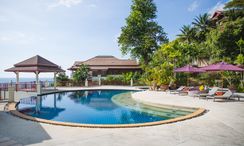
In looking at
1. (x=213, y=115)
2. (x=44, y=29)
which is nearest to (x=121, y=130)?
(x=213, y=115)

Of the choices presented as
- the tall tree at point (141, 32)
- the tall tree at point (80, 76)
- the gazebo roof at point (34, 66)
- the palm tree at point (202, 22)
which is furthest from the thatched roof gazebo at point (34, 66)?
the palm tree at point (202, 22)

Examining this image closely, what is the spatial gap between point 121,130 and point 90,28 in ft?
70.1

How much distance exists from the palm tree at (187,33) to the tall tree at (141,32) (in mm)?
5777

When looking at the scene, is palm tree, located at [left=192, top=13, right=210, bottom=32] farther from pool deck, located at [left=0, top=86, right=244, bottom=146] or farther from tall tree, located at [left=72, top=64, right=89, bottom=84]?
pool deck, located at [left=0, top=86, right=244, bottom=146]

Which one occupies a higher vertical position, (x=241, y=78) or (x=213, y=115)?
(x=241, y=78)

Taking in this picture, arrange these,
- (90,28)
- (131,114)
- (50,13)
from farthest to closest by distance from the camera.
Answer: (90,28) < (50,13) < (131,114)

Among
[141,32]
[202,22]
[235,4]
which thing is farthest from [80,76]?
[202,22]

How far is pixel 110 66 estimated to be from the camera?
1567 inches

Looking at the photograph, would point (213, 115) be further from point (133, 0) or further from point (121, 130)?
point (133, 0)

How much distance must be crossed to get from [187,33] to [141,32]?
10675 millimetres

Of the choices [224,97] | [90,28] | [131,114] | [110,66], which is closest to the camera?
[131,114]

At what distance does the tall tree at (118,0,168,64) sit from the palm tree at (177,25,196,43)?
5.78 metres

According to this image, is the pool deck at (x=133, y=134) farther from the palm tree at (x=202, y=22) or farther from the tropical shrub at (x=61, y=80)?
the palm tree at (x=202, y=22)

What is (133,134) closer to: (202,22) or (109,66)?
(109,66)
